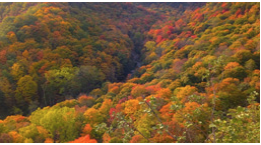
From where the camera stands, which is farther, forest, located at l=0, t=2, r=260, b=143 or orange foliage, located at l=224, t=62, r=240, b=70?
orange foliage, located at l=224, t=62, r=240, b=70

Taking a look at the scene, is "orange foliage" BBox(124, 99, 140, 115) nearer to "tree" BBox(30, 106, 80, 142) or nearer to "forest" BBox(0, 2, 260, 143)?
"forest" BBox(0, 2, 260, 143)

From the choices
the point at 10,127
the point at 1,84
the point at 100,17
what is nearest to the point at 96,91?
the point at 1,84

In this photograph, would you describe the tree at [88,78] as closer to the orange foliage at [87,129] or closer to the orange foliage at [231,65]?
the orange foliage at [87,129]

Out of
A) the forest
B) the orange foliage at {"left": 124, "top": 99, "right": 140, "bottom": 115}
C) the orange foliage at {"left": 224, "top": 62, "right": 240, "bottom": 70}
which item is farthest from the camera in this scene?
the orange foliage at {"left": 224, "top": 62, "right": 240, "bottom": 70}

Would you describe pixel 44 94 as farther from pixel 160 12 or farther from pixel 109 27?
pixel 160 12

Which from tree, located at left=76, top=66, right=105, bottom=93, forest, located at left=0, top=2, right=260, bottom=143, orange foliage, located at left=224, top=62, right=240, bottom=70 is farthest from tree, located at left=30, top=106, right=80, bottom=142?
tree, located at left=76, top=66, right=105, bottom=93

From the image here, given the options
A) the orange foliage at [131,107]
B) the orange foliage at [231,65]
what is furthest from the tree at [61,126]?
the orange foliage at [231,65]

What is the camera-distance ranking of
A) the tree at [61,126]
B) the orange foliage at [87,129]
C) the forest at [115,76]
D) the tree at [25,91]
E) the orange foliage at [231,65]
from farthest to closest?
the tree at [25,91] → the orange foliage at [231,65] → the orange foliage at [87,129] → the tree at [61,126] → the forest at [115,76]

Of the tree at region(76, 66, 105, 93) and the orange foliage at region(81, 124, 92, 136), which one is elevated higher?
the tree at region(76, 66, 105, 93)

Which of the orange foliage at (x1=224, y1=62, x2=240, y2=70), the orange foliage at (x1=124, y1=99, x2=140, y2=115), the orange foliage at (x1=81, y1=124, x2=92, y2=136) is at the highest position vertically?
the orange foliage at (x1=224, y1=62, x2=240, y2=70)
